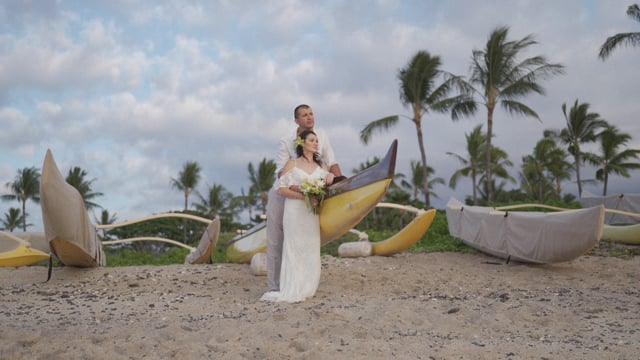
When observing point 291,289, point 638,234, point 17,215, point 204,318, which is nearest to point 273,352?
point 204,318

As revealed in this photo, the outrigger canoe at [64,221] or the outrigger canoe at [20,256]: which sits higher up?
the outrigger canoe at [64,221]

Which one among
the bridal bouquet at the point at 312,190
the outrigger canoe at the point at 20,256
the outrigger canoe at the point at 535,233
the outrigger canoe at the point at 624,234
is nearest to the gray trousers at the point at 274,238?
the bridal bouquet at the point at 312,190

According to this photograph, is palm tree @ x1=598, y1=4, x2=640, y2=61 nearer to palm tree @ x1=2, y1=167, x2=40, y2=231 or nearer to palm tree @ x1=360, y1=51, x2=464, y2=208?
palm tree @ x1=360, y1=51, x2=464, y2=208

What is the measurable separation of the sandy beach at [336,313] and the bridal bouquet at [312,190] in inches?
35.3

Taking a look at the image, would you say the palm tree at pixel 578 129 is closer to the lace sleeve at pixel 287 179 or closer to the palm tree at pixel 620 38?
the palm tree at pixel 620 38

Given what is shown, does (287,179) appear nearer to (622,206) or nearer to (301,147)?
(301,147)

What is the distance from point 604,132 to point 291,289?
26690mm

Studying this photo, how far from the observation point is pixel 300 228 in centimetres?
439

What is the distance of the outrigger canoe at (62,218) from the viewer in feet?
15.2

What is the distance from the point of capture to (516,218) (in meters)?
6.37

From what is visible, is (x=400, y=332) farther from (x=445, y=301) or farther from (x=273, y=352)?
(x=445, y=301)

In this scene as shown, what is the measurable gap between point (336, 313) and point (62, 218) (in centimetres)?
302

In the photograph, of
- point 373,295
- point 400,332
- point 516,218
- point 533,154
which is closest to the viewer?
point 400,332

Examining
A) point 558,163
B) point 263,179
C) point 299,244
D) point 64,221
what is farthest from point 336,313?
point 558,163
